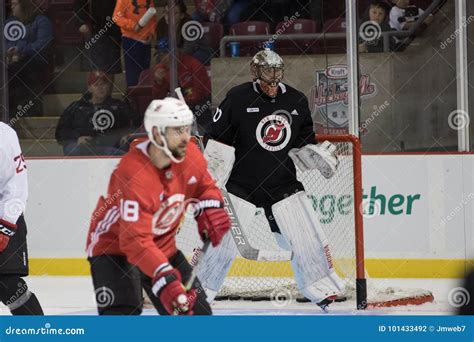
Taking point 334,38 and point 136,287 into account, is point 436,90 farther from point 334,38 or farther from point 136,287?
point 136,287

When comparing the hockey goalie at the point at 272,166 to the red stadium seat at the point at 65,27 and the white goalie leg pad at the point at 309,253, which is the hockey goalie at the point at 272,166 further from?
the red stadium seat at the point at 65,27

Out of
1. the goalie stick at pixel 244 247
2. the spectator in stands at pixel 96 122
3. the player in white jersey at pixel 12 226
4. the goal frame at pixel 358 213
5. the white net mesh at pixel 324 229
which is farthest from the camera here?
the spectator in stands at pixel 96 122

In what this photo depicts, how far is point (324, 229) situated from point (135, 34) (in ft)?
4.07

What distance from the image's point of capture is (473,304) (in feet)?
10.9

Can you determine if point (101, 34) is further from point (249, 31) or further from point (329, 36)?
point (329, 36)

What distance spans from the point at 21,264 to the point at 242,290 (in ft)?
4.89

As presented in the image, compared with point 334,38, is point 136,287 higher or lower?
lower

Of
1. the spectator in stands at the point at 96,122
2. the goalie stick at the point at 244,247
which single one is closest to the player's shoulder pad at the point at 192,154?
the goalie stick at the point at 244,247

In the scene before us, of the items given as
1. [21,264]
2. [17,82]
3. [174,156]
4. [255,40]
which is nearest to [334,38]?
[255,40]

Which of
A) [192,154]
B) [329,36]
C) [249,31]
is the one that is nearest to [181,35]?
[249,31]

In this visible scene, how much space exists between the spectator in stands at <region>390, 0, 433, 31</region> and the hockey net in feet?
2.56

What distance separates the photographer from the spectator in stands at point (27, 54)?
6895 millimetres

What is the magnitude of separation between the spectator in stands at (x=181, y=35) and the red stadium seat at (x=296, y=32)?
0.34 m

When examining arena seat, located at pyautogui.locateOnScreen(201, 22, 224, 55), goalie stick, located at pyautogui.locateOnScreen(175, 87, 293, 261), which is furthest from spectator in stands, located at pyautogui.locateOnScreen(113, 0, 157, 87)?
goalie stick, located at pyautogui.locateOnScreen(175, 87, 293, 261)
